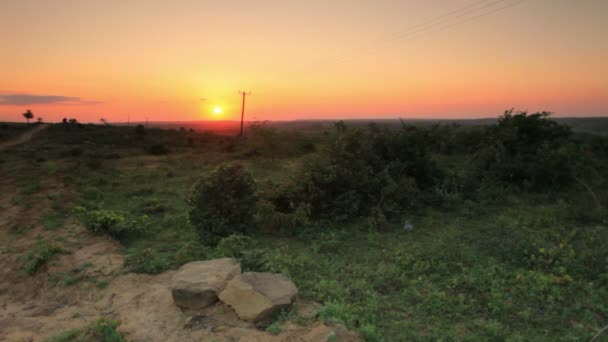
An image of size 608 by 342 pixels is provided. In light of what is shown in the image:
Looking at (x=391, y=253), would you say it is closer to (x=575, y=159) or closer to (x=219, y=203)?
(x=219, y=203)

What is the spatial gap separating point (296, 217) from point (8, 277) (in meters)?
4.62

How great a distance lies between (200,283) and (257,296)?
81 centimetres

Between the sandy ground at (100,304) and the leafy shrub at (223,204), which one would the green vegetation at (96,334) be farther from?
the leafy shrub at (223,204)

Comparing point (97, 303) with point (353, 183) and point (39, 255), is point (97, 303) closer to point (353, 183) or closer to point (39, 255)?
point (39, 255)

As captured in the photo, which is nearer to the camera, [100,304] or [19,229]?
[100,304]

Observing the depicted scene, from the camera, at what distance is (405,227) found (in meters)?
7.04

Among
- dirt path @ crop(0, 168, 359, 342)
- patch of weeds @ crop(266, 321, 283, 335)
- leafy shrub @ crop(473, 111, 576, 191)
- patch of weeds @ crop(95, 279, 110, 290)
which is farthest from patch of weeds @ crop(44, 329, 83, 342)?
leafy shrub @ crop(473, 111, 576, 191)

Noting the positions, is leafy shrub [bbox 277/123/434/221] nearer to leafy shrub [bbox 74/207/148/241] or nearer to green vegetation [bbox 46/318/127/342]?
leafy shrub [bbox 74/207/148/241]

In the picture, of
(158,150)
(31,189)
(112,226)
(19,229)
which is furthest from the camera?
(158,150)

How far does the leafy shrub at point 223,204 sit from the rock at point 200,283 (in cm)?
165

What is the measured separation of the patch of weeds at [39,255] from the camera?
5.49 m

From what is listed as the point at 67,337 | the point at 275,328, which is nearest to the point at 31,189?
the point at 67,337

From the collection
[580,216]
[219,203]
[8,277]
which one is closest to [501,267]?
[580,216]

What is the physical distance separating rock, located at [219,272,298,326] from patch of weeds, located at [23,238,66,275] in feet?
11.1
